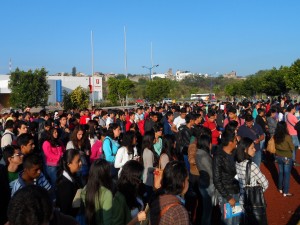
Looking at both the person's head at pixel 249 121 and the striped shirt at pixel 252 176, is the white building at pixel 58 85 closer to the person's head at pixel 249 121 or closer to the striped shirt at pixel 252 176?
the person's head at pixel 249 121

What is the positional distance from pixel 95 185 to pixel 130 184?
0.52 meters

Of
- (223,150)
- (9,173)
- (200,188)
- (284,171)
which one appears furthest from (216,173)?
(284,171)

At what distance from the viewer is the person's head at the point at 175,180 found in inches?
144

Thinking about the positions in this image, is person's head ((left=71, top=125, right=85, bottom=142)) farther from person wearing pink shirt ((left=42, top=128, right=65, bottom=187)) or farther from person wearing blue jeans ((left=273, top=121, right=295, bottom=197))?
person wearing blue jeans ((left=273, top=121, right=295, bottom=197))

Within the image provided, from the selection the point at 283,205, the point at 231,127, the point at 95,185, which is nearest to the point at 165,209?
the point at 95,185

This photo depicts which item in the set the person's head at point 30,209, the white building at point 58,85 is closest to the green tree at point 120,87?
the white building at point 58,85

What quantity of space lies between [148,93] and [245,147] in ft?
123

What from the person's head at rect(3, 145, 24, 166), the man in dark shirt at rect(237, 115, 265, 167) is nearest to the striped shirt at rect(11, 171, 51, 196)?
the person's head at rect(3, 145, 24, 166)

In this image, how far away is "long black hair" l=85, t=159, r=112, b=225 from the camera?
385 centimetres

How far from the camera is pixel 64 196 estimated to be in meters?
4.16

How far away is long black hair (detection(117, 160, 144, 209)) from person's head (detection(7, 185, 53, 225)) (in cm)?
201

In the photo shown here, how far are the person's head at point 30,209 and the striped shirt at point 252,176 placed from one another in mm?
3588

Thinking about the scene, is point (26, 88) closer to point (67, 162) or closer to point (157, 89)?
point (157, 89)

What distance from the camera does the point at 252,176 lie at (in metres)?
5.23
